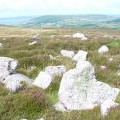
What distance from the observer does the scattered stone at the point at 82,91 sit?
9688 mm

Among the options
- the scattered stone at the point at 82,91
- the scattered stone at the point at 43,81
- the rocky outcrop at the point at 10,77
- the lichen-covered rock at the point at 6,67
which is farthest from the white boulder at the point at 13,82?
the scattered stone at the point at 82,91

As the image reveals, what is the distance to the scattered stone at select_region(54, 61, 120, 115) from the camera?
9688mm

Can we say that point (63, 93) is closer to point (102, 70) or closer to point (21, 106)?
point (21, 106)

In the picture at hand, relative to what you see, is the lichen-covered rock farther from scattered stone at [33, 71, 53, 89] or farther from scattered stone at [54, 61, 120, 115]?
scattered stone at [54, 61, 120, 115]

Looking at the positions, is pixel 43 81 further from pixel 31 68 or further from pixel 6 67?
pixel 31 68

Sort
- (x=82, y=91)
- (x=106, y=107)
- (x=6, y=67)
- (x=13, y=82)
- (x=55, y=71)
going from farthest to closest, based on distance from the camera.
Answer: (x=55, y=71) < (x=6, y=67) < (x=13, y=82) < (x=82, y=91) < (x=106, y=107)

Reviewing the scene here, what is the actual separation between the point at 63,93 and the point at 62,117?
5.91 feet

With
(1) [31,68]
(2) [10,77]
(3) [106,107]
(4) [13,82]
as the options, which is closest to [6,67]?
(2) [10,77]

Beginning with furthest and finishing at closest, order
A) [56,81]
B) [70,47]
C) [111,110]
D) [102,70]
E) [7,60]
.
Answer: [70,47] < [102,70] < [7,60] < [56,81] < [111,110]

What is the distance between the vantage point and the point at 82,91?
10094mm

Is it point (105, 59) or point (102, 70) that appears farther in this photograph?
point (105, 59)

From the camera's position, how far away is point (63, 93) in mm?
10250

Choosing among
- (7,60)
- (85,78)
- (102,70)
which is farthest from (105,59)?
(85,78)

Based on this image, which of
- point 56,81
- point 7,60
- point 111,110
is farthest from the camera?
point 7,60
